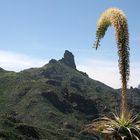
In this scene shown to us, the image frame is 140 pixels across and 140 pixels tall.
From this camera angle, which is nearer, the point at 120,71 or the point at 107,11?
the point at 120,71

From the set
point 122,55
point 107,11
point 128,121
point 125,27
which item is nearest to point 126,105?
point 128,121

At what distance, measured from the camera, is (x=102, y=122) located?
8.75 meters

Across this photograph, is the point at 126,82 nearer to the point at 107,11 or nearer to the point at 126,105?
the point at 126,105

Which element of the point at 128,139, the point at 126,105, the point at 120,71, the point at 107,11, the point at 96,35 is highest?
the point at 107,11

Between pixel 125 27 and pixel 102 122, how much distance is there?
1869 millimetres

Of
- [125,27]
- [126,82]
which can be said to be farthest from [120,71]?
[125,27]

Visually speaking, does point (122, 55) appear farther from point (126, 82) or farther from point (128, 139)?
point (128, 139)

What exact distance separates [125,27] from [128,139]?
6.77ft

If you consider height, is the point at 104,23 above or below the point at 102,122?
above

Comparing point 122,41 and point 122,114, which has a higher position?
point 122,41

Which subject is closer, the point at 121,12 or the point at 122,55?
the point at 122,55

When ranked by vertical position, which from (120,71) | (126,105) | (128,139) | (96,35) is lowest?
(128,139)

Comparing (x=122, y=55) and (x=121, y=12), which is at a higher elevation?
(x=121, y=12)

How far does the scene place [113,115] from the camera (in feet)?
29.5
